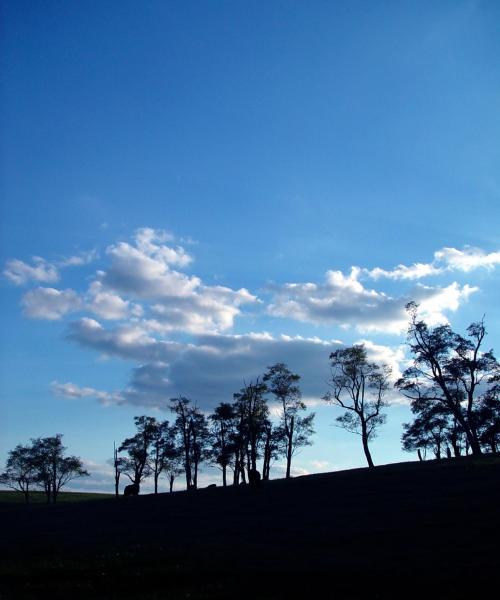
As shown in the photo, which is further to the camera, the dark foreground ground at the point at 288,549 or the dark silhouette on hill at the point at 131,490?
the dark silhouette on hill at the point at 131,490

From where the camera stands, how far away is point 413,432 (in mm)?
79125

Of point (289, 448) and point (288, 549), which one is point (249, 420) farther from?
point (288, 549)

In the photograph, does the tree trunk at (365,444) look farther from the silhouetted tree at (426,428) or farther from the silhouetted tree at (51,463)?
the silhouetted tree at (51,463)

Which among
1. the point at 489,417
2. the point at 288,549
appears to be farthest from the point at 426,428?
the point at 288,549

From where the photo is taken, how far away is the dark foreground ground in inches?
628

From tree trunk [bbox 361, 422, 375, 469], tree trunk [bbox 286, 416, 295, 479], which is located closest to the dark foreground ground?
tree trunk [bbox 361, 422, 375, 469]

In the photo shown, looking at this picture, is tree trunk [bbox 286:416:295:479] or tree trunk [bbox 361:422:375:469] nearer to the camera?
tree trunk [bbox 361:422:375:469]

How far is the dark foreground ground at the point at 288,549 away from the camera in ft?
52.3

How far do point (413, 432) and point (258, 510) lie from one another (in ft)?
157

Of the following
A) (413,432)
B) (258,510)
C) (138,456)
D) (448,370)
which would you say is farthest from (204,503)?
(138,456)

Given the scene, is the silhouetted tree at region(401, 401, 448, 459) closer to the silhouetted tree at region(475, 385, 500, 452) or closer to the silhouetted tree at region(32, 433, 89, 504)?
the silhouetted tree at region(475, 385, 500, 452)

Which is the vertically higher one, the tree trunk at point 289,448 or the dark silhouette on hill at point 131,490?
the tree trunk at point 289,448

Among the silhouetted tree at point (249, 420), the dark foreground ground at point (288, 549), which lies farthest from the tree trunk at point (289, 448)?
the dark foreground ground at point (288, 549)

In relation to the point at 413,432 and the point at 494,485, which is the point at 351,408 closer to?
the point at 413,432
